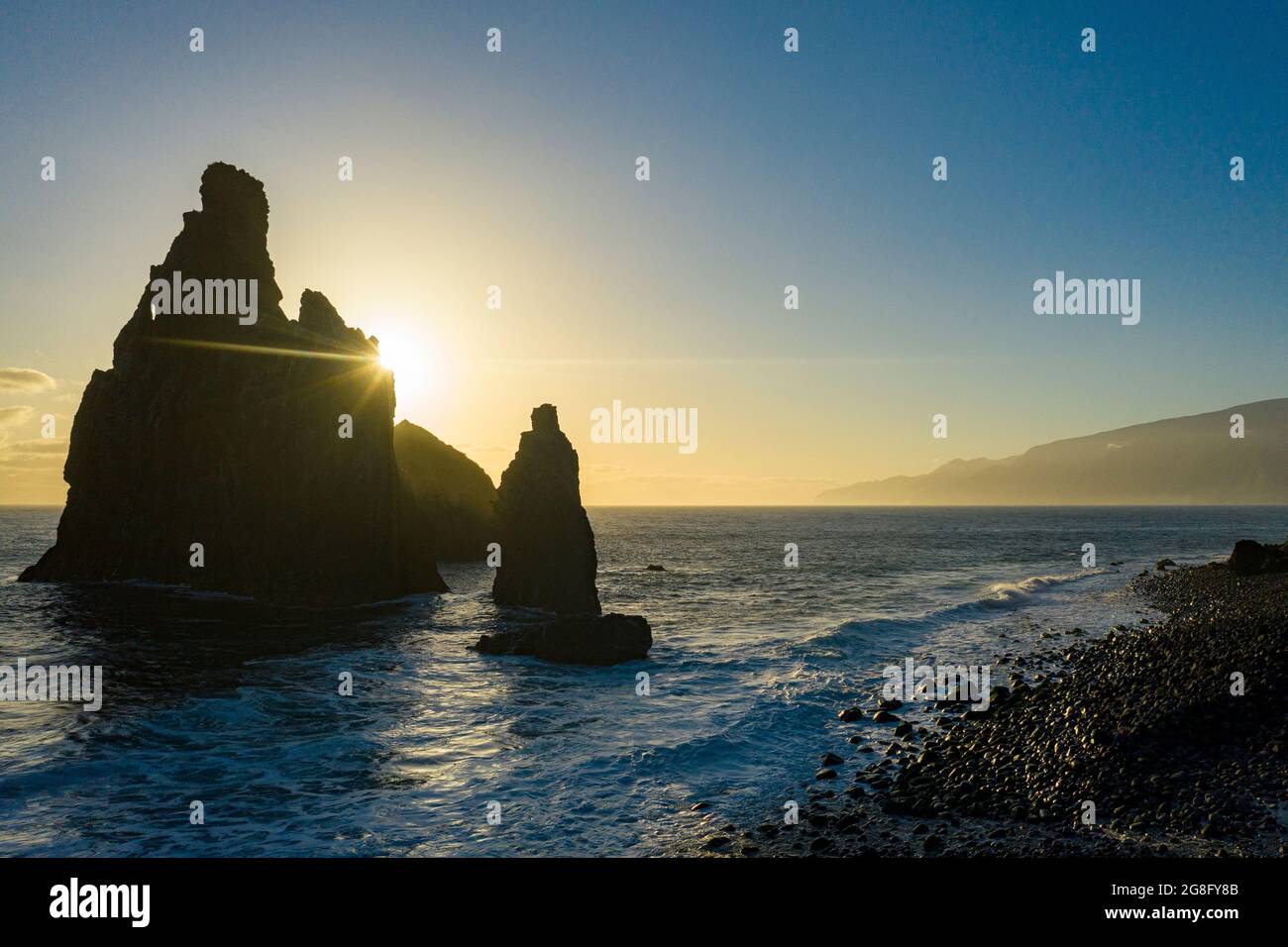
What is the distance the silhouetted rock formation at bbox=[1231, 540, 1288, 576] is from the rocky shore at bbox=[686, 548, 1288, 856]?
4001 centimetres

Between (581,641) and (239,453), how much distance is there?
31.1 meters

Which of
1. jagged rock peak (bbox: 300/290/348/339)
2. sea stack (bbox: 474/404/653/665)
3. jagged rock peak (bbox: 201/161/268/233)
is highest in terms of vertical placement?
jagged rock peak (bbox: 201/161/268/233)

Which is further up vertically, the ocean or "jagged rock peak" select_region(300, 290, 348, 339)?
"jagged rock peak" select_region(300, 290, 348, 339)

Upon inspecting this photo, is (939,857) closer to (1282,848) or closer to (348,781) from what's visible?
(1282,848)

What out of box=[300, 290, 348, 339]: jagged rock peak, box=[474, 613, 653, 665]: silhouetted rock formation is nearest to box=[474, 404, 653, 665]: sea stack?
box=[474, 613, 653, 665]: silhouetted rock formation

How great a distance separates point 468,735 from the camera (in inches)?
866

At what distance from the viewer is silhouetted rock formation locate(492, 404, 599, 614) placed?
44.7 m

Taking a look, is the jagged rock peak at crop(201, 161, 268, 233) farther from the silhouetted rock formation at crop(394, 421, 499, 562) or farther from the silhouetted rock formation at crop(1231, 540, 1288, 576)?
the silhouetted rock formation at crop(1231, 540, 1288, 576)

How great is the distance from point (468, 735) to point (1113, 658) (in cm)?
2503

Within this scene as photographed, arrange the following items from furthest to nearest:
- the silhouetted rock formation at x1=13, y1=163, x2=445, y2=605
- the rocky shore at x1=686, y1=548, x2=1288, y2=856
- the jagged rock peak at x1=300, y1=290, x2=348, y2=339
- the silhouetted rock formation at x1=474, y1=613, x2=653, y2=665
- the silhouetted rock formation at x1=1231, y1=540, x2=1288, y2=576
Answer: the silhouetted rock formation at x1=1231, y1=540, x2=1288, y2=576
the jagged rock peak at x1=300, y1=290, x2=348, y2=339
the silhouetted rock formation at x1=13, y1=163, x2=445, y2=605
the silhouetted rock formation at x1=474, y1=613, x2=653, y2=665
the rocky shore at x1=686, y1=548, x2=1288, y2=856

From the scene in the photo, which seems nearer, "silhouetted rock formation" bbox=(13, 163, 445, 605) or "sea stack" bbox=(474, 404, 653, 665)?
"sea stack" bbox=(474, 404, 653, 665)

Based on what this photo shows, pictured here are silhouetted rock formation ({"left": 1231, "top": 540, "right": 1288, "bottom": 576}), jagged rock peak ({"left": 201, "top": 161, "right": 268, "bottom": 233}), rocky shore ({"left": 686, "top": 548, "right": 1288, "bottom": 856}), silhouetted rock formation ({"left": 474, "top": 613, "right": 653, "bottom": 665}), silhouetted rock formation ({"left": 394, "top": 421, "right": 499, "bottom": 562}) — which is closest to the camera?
rocky shore ({"left": 686, "top": 548, "right": 1288, "bottom": 856})

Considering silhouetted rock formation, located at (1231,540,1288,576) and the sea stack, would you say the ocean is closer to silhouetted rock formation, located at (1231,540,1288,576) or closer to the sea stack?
the sea stack

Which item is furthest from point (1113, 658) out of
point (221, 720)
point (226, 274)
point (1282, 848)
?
point (226, 274)
